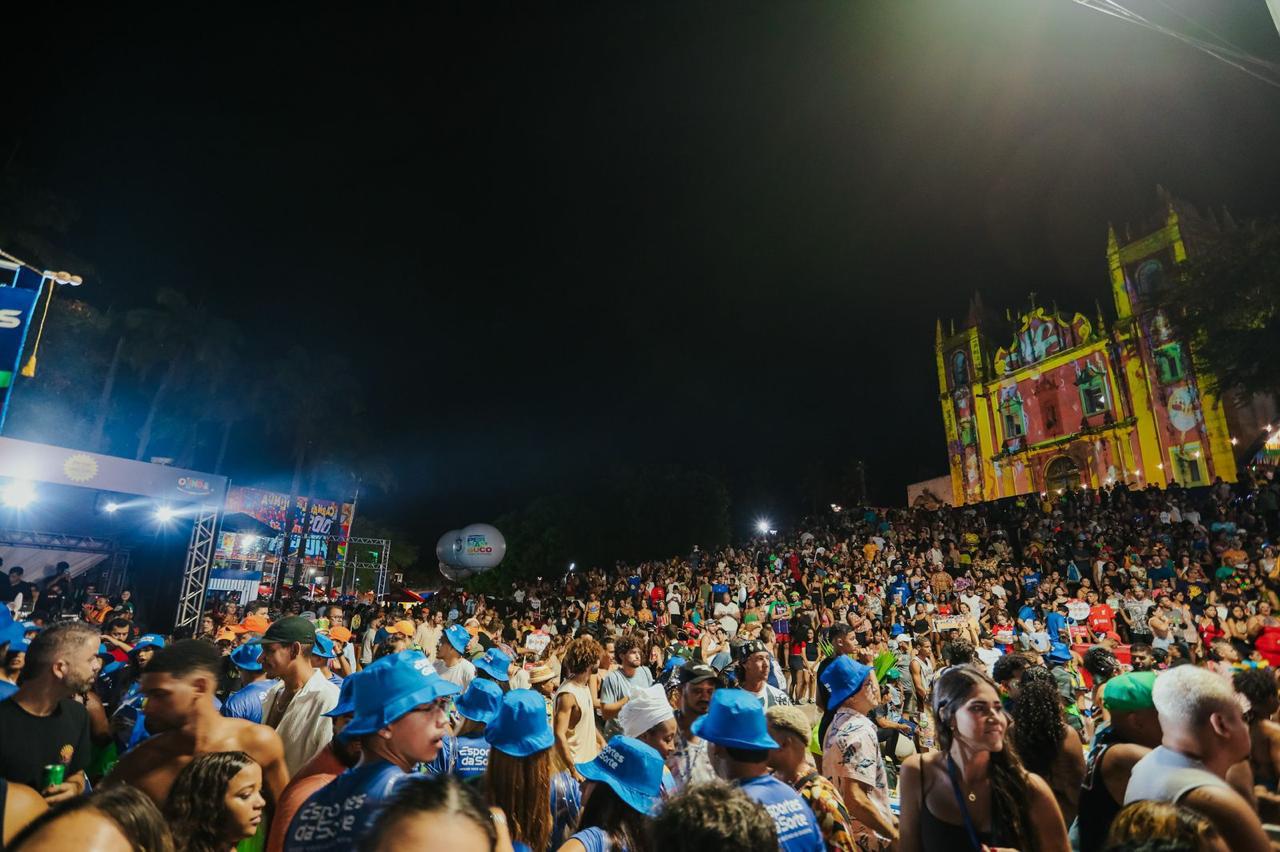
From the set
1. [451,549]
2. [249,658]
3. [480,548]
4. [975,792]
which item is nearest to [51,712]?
[249,658]

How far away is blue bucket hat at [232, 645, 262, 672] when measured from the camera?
545cm

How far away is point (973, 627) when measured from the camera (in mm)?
12758

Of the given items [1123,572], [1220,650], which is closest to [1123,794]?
[1220,650]

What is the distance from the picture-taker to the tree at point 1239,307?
23188 millimetres

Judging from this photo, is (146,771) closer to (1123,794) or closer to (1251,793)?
(1123,794)

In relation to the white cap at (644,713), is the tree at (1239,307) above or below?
above

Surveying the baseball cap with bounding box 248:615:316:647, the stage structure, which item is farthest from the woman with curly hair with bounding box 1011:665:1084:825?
the stage structure

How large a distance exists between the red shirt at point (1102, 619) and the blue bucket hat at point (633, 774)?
13433mm

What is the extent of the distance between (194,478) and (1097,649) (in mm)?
17449

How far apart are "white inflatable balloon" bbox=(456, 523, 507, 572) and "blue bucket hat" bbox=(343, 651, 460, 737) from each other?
35.8 meters

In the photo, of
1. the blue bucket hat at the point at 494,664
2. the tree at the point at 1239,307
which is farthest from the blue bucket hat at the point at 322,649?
the tree at the point at 1239,307

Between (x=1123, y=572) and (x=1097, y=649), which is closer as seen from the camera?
(x=1097, y=649)

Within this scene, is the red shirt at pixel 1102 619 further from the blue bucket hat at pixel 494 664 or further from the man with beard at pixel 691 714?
the blue bucket hat at pixel 494 664

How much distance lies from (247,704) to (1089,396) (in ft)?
161
